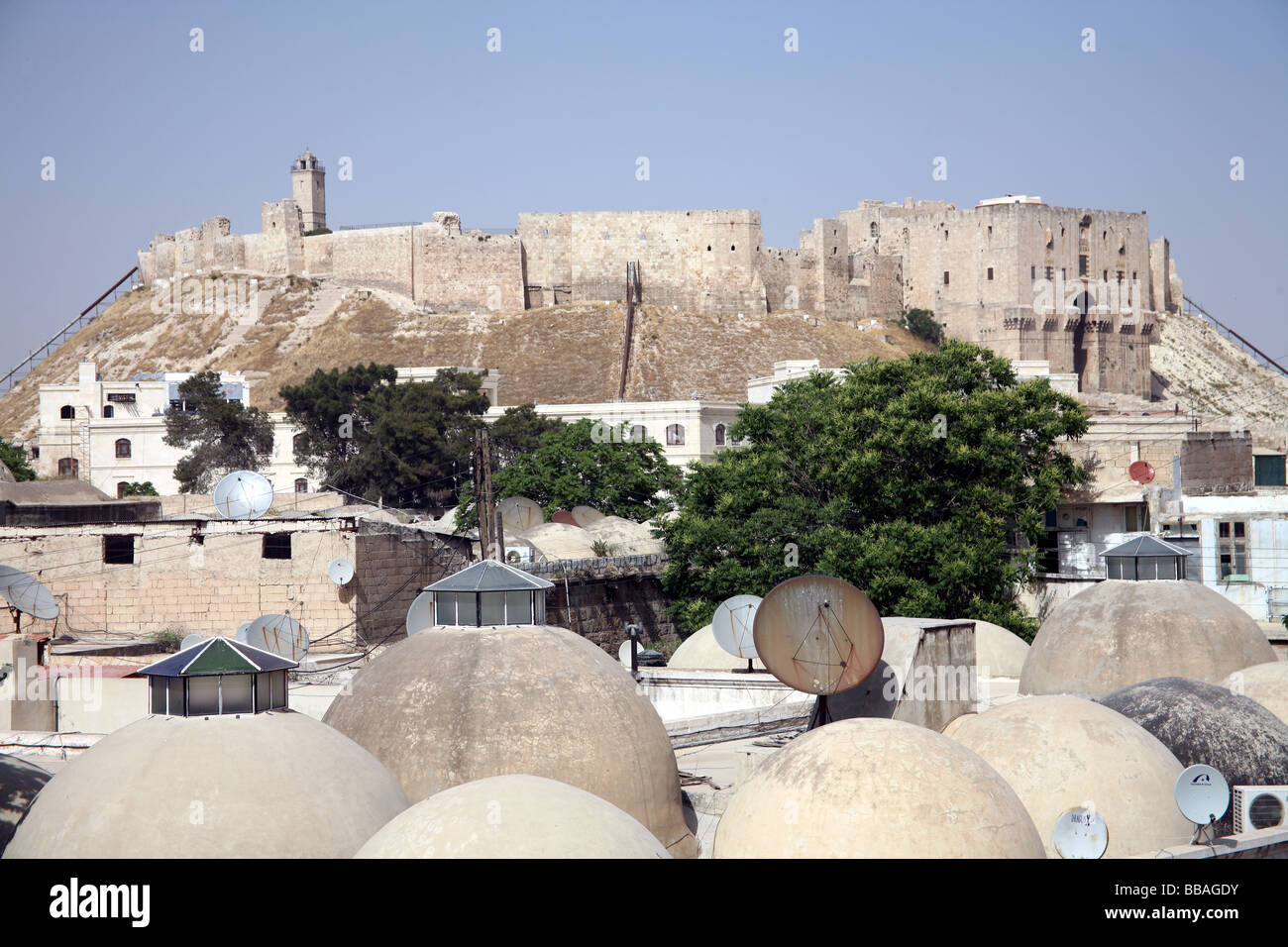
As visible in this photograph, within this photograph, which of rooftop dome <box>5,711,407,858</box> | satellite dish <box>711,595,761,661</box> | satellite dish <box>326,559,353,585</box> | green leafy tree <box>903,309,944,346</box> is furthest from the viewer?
green leafy tree <box>903,309,944,346</box>

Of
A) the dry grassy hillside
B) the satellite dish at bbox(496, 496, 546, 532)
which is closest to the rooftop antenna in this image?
the satellite dish at bbox(496, 496, 546, 532)

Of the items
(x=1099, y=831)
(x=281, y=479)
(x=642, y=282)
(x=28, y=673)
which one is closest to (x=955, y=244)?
(x=642, y=282)

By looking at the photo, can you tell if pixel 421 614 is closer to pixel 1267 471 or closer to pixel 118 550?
pixel 118 550

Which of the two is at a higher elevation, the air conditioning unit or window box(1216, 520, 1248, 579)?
window box(1216, 520, 1248, 579)

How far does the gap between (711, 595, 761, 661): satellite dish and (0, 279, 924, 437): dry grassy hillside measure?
38.7 m

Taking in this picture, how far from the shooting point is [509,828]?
319 inches

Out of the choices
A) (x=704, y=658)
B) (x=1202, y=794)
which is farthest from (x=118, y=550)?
(x=1202, y=794)

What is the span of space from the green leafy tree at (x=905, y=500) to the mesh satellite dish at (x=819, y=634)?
1185 centimetres

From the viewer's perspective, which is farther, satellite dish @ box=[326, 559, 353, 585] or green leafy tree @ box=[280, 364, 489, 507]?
green leafy tree @ box=[280, 364, 489, 507]

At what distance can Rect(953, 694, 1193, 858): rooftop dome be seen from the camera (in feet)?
37.6

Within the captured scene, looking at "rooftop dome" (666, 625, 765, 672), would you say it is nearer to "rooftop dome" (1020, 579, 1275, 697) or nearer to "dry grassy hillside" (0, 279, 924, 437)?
"rooftop dome" (1020, 579, 1275, 697)
